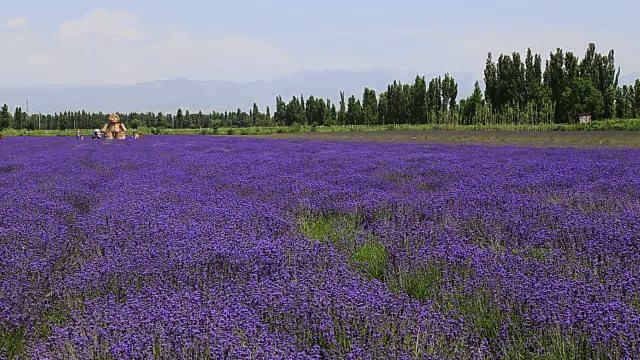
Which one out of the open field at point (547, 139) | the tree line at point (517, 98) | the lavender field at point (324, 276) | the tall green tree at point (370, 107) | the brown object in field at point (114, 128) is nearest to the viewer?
the lavender field at point (324, 276)

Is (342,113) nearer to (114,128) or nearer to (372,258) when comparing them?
(114,128)

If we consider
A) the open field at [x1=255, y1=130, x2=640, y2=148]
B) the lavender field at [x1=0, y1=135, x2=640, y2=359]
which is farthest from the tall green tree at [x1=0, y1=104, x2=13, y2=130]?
the lavender field at [x1=0, y1=135, x2=640, y2=359]

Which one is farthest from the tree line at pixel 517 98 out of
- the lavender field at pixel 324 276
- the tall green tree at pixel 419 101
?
the lavender field at pixel 324 276

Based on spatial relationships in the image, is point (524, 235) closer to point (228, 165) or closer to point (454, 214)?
point (454, 214)

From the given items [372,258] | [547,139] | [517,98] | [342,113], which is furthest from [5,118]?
[372,258]

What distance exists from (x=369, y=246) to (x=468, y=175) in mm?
5237

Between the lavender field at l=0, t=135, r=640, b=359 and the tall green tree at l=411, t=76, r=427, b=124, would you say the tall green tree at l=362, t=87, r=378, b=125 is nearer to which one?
the tall green tree at l=411, t=76, r=427, b=124

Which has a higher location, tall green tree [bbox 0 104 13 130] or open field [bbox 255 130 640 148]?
tall green tree [bbox 0 104 13 130]

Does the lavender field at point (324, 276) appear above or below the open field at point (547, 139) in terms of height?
below

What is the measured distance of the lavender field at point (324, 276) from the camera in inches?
106

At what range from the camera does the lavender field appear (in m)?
2.68

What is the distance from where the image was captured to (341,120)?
81.9 m

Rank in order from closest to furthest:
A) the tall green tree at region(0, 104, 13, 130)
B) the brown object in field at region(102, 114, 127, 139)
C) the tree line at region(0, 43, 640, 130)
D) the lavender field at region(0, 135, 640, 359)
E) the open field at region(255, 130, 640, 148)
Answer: the lavender field at region(0, 135, 640, 359), the open field at region(255, 130, 640, 148), the brown object in field at region(102, 114, 127, 139), the tree line at region(0, 43, 640, 130), the tall green tree at region(0, 104, 13, 130)

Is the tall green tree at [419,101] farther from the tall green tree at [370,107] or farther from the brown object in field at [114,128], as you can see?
the brown object in field at [114,128]
